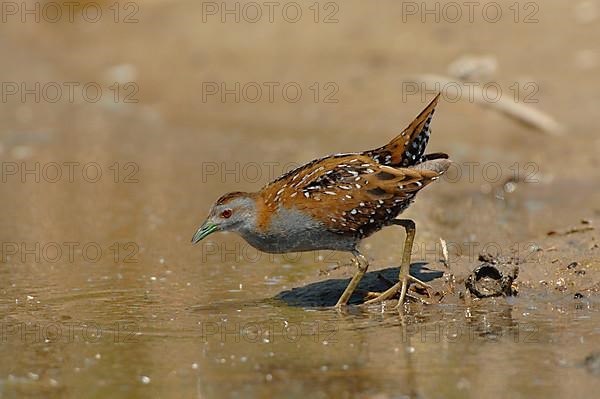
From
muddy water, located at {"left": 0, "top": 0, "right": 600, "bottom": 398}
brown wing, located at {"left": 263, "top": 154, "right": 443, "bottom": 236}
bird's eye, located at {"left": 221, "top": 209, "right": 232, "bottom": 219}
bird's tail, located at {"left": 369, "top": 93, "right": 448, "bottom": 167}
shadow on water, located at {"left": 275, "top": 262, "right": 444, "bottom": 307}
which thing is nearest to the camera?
muddy water, located at {"left": 0, "top": 0, "right": 600, "bottom": 398}

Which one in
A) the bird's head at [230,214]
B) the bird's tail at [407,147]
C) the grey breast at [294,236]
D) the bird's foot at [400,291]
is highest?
the bird's tail at [407,147]

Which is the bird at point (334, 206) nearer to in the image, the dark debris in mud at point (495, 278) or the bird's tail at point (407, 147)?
the bird's tail at point (407, 147)

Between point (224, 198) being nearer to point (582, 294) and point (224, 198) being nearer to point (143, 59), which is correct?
point (582, 294)

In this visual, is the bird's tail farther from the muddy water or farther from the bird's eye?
the bird's eye

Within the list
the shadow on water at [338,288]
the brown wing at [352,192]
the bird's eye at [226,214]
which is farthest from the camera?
the shadow on water at [338,288]

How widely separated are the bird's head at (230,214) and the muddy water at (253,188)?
2.04 ft

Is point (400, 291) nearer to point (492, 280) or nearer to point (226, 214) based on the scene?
point (492, 280)

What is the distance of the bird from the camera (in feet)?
27.2

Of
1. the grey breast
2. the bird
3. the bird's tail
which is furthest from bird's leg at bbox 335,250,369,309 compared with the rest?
the bird's tail

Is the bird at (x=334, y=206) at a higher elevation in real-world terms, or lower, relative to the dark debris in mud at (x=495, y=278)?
higher

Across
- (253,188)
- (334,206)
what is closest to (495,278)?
(334,206)

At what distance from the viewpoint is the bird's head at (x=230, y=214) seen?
8391mm

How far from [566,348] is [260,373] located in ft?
6.42

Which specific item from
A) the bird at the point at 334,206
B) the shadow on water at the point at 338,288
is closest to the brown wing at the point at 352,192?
the bird at the point at 334,206
